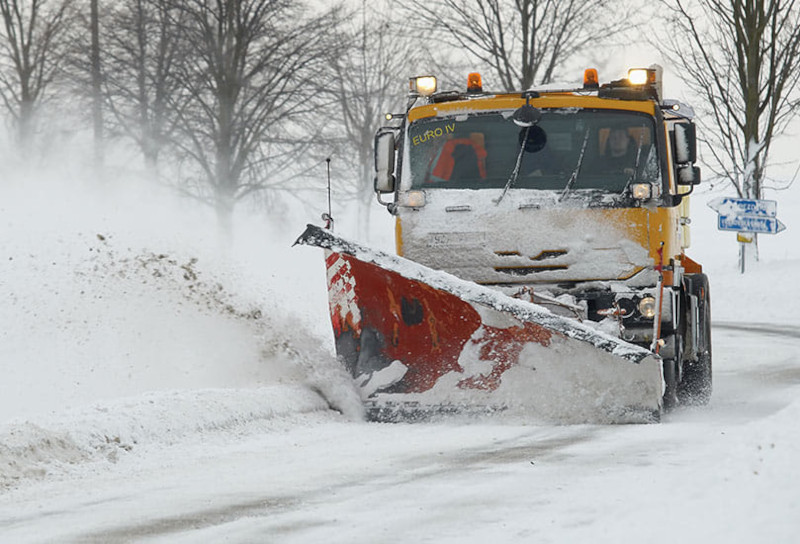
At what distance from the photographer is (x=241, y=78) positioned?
75.7ft

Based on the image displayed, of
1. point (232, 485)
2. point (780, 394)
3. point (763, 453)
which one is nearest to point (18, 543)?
point (232, 485)

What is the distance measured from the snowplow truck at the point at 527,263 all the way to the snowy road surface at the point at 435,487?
1.16 feet

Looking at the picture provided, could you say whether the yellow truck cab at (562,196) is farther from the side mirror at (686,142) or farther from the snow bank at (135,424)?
the snow bank at (135,424)

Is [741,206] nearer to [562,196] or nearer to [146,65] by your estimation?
[146,65]

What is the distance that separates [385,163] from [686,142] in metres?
2.16

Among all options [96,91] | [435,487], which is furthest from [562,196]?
[96,91]

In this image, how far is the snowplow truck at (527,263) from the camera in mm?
7109

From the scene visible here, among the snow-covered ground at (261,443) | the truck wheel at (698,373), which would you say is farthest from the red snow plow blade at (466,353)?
the truck wheel at (698,373)

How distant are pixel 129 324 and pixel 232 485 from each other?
599cm

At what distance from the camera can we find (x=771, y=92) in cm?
2572

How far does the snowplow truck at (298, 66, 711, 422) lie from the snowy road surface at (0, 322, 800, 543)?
35 centimetres

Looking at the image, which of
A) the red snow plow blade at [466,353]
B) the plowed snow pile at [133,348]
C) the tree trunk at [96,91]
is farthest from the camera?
the tree trunk at [96,91]

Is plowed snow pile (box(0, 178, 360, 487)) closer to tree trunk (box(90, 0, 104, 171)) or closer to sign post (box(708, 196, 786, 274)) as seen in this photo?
tree trunk (box(90, 0, 104, 171))

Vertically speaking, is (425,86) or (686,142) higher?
(425,86)
